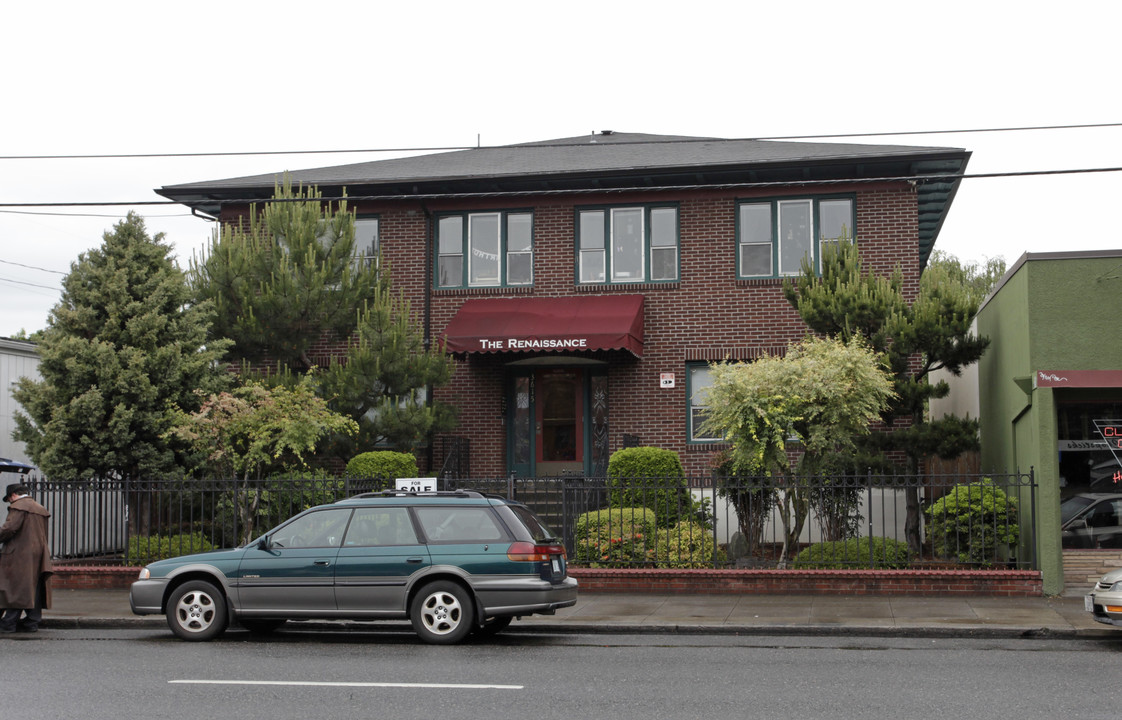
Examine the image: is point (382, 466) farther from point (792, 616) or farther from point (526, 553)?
point (792, 616)

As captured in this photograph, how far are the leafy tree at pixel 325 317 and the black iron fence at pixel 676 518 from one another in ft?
6.63

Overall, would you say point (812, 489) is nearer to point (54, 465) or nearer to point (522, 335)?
point (522, 335)

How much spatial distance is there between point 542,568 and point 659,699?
309 centimetres

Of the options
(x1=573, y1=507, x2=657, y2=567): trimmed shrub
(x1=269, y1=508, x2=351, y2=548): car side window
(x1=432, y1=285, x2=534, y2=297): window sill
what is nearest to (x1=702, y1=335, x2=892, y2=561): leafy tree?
(x1=573, y1=507, x2=657, y2=567): trimmed shrub

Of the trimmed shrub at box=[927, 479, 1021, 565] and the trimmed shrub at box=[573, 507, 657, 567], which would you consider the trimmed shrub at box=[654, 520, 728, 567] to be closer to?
the trimmed shrub at box=[573, 507, 657, 567]

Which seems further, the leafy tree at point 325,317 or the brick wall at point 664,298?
the brick wall at point 664,298

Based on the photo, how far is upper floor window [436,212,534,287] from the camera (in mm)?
22109

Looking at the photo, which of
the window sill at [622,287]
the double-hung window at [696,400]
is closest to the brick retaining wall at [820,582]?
the double-hung window at [696,400]

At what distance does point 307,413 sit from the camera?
1759cm

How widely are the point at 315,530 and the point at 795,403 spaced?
23.1ft

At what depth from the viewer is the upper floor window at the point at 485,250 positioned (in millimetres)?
22109

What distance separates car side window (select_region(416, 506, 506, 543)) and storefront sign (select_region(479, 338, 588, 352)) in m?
8.24

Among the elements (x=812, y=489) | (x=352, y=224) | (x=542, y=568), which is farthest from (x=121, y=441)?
(x=812, y=489)

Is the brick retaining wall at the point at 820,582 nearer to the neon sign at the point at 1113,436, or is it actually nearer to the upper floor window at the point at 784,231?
the neon sign at the point at 1113,436
